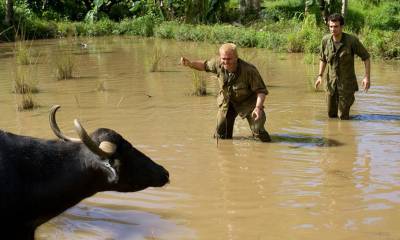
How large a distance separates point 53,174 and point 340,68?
5.76m

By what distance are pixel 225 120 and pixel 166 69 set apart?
250 inches

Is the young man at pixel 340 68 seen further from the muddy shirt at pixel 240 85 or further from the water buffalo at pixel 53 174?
the water buffalo at pixel 53 174

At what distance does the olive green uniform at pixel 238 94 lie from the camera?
23.5 ft

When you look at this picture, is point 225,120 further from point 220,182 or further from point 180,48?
point 180,48

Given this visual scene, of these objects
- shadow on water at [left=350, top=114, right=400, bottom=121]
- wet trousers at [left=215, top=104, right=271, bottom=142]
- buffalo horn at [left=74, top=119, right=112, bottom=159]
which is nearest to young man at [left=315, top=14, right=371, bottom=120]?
shadow on water at [left=350, top=114, right=400, bottom=121]

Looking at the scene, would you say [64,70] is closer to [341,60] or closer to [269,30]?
[341,60]

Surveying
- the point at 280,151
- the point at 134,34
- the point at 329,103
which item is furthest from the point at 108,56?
the point at 280,151

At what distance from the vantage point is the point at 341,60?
855 centimetres

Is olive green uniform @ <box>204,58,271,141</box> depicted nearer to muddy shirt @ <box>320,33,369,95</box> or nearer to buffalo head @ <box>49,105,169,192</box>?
muddy shirt @ <box>320,33,369,95</box>

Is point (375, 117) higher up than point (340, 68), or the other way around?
point (340, 68)

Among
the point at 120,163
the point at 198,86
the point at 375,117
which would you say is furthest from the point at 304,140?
the point at 120,163

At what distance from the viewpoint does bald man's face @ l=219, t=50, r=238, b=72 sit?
22.7 ft

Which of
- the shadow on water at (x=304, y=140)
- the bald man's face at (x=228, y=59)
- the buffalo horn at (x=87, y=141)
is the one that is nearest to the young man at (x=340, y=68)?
the shadow on water at (x=304, y=140)

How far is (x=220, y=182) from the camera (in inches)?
241
